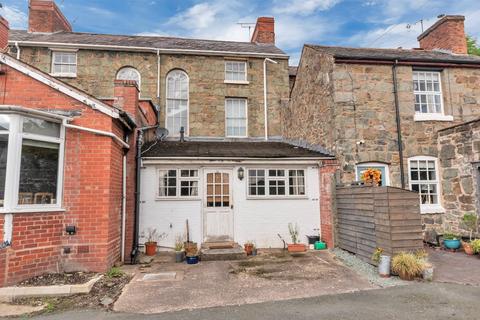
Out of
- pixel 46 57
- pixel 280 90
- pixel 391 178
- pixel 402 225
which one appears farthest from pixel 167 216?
pixel 46 57

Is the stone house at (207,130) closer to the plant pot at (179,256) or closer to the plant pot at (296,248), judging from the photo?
the plant pot at (296,248)

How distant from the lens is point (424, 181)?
10023mm

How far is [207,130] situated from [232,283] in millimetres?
9311

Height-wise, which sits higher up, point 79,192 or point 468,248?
point 79,192

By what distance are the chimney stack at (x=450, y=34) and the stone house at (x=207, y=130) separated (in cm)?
707

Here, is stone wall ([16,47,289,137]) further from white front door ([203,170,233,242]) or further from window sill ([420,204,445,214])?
window sill ([420,204,445,214])

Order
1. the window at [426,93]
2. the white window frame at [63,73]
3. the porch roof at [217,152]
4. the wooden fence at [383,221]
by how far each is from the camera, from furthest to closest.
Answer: the white window frame at [63,73], the window at [426,93], the porch roof at [217,152], the wooden fence at [383,221]

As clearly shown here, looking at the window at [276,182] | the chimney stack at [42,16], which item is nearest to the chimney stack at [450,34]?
the window at [276,182]

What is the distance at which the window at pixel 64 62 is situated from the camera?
1384cm

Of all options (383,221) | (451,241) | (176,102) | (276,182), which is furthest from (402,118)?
(176,102)

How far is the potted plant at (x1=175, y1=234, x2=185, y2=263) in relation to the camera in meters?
8.16

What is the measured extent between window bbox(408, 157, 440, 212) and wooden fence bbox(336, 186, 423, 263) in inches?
122

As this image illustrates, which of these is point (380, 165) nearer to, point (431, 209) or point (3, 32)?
point (431, 209)

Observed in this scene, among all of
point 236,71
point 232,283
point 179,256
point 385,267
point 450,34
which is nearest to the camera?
point 232,283
